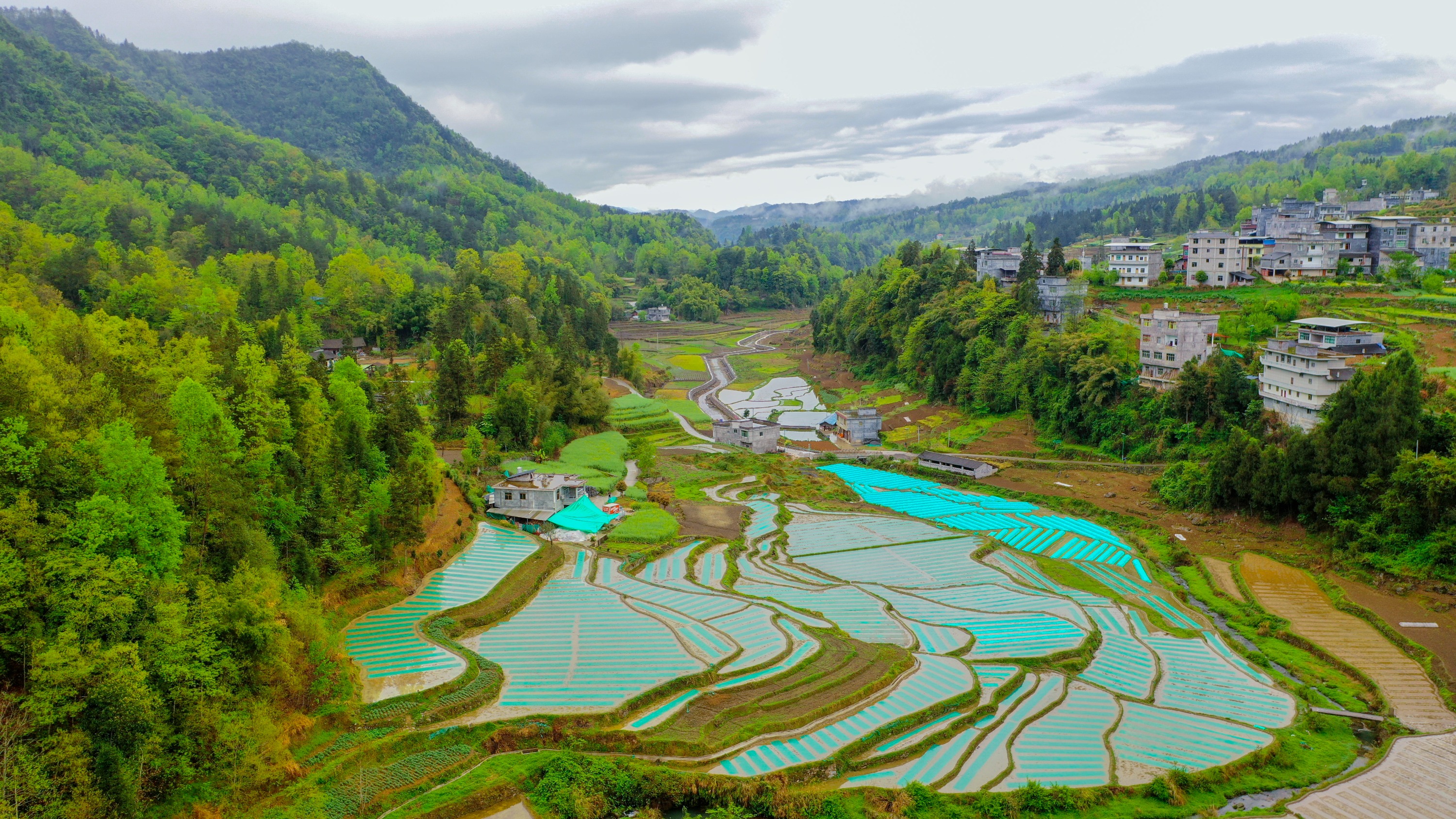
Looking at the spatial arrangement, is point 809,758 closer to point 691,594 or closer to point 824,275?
point 691,594

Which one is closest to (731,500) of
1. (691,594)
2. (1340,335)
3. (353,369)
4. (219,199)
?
(691,594)

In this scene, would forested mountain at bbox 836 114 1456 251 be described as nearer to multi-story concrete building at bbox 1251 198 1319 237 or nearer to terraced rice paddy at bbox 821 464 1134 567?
multi-story concrete building at bbox 1251 198 1319 237

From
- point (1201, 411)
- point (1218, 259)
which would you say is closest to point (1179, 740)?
point (1201, 411)

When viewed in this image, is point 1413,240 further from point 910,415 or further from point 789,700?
point 789,700

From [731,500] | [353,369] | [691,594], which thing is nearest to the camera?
[691,594]

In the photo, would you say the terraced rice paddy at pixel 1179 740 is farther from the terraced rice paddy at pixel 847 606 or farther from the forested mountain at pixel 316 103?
the forested mountain at pixel 316 103

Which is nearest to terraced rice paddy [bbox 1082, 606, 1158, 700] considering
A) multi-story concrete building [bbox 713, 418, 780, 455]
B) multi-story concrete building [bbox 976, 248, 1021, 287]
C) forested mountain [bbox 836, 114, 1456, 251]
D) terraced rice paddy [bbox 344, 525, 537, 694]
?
terraced rice paddy [bbox 344, 525, 537, 694]

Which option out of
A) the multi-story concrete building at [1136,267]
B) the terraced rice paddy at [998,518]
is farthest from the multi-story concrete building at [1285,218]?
the terraced rice paddy at [998,518]
